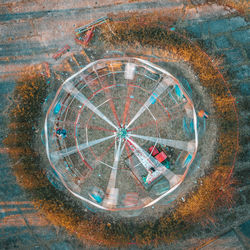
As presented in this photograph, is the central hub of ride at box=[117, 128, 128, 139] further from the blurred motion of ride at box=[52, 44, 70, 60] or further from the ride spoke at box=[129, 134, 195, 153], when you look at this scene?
the blurred motion of ride at box=[52, 44, 70, 60]

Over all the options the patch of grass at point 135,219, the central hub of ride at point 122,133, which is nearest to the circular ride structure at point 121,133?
the central hub of ride at point 122,133

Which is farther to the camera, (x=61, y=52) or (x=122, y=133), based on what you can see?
(x=61, y=52)

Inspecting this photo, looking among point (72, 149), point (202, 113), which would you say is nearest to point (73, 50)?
point (72, 149)

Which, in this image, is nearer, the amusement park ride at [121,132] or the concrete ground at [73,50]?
the concrete ground at [73,50]

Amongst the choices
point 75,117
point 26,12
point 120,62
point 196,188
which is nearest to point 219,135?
point 196,188

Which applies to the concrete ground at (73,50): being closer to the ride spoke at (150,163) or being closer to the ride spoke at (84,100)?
the ride spoke at (84,100)

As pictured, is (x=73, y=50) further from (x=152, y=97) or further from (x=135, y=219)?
(x=135, y=219)

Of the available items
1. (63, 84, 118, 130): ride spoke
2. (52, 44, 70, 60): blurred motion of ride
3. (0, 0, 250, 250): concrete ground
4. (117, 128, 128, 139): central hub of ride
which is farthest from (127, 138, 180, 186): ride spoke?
(52, 44, 70, 60): blurred motion of ride
